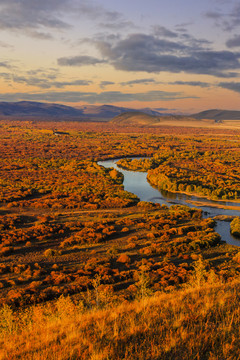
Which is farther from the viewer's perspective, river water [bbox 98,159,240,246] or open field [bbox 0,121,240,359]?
river water [bbox 98,159,240,246]

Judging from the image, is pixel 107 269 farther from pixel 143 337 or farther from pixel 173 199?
pixel 173 199

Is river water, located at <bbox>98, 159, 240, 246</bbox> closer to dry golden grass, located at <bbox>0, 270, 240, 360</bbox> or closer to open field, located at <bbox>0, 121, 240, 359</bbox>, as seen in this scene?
open field, located at <bbox>0, 121, 240, 359</bbox>

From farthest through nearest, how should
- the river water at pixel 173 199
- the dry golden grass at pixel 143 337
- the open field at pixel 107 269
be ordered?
the river water at pixel 173 199, the open field at pixel 107 269, the dry golden grass at pixel 143 337

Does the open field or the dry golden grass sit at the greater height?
the dry golden grass

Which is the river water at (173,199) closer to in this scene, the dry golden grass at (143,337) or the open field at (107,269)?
the open field at (107,269)

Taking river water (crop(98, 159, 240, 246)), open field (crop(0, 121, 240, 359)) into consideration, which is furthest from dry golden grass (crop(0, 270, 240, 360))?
river water (crop(98, 159, 240, 246))

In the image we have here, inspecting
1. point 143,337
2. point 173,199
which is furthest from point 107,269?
point 173,199

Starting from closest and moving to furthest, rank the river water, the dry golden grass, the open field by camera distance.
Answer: the dry golden grass
the open field
the river water

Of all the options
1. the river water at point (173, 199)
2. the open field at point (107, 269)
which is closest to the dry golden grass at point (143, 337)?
the open field at point (107, 269)

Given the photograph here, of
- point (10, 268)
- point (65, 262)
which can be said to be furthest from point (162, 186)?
point (10, 268)

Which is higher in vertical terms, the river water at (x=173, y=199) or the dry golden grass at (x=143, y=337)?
the dry golden grass at (x=143, y=337)

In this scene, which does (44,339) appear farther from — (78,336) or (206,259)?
(206,259)
